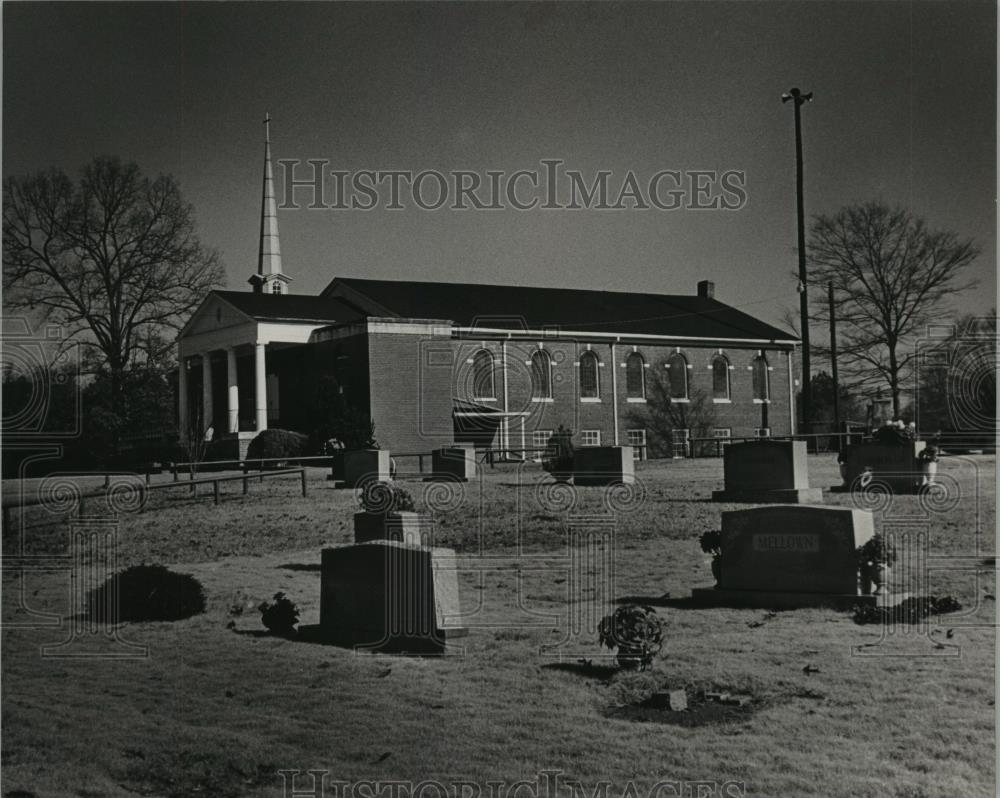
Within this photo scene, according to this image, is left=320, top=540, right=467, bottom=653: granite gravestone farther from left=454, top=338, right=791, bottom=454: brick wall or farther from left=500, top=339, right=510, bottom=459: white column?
left=454, top=338, right=791, bottom=454: brick wall

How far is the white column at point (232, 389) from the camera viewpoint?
930 centimetres

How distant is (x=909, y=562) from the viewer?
8.62 meters

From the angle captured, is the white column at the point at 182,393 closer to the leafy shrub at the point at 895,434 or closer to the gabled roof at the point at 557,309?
the gabled roof at the point at 557,309

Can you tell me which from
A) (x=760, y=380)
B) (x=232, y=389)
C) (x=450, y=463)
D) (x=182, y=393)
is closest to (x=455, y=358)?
(x=450, y=463)

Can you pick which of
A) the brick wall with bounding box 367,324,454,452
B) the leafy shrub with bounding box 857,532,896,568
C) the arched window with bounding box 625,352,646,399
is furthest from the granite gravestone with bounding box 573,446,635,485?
the leafy shrub with bounding box 857,532,896,568

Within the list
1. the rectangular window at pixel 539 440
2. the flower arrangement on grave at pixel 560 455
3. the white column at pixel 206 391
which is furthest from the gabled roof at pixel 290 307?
the flower arrangement on grave at pixel 560 455

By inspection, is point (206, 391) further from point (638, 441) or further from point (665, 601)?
point (638, 441)

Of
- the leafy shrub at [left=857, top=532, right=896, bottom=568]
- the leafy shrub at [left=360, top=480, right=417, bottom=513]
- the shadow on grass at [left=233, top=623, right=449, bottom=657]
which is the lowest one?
the shadow on grass at [left=233, top=623, right=449, bottom=657]

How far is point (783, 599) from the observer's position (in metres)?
8.41

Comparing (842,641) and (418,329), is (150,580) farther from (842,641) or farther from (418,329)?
(842,641)

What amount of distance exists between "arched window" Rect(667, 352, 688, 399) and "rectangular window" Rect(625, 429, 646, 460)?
90cm

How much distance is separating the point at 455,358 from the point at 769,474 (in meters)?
3.89

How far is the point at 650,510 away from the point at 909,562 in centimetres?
251

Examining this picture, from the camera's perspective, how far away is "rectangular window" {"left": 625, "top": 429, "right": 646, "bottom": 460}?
43.2 ft
